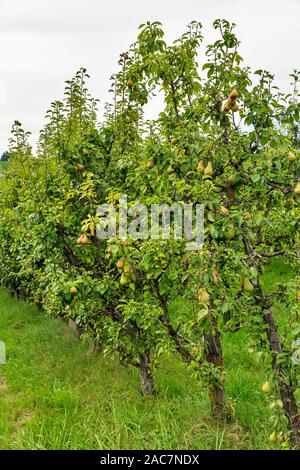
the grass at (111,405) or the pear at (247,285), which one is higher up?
the pear at (247,285)

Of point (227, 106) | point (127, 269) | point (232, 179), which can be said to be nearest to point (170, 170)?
point (232, 179)

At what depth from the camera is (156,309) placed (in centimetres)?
363

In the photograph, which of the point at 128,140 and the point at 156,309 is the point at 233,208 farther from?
the point at 128,140

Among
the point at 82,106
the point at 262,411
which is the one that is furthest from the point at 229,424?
the point at 82,106

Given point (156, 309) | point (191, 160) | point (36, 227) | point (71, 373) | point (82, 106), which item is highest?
point (82, 106)

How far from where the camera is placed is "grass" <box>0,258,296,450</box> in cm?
340

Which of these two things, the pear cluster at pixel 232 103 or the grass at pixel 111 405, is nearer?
the pear cluster at pixel 232 103

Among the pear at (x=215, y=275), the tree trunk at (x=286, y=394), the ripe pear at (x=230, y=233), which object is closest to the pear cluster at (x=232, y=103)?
the ripe pear at (x=230, y=233)

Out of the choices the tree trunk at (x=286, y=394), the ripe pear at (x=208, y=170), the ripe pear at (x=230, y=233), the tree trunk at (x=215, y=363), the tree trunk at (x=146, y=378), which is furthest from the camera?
the tree trunk at (x=146, y=378)

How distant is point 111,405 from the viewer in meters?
4.20

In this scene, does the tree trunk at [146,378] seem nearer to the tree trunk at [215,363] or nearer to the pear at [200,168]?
the tree trunk at [215,363]

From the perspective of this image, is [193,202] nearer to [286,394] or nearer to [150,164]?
[150,164]

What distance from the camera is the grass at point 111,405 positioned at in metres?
3.40
